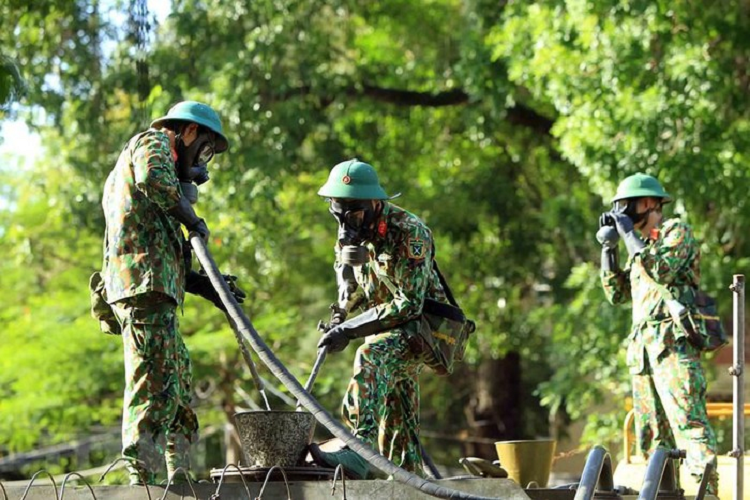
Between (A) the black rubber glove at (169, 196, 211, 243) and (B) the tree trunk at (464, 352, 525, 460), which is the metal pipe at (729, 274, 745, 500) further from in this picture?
(B) the tree trunk at (464, 352, 525, 460)

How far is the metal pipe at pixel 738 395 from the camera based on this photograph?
786 cm

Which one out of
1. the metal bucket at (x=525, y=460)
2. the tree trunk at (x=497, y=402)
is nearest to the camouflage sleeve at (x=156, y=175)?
the metal bucket at (x=525, y=460)

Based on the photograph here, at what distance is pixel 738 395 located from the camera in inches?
316

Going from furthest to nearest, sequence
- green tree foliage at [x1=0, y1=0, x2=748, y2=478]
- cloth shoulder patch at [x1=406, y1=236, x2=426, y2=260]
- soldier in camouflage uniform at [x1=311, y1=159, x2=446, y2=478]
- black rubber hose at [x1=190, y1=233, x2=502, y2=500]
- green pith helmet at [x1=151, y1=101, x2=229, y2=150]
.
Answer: green tree foliage at [x1=0, y1=0, x2=748, y2=478] → cloth shoulder patch at [x1=406, y1=236, x2=426, y2=260] → soldier in camouflage uniform at [x1=311, y1=159, x2=446, y2=478] → green pith helmet at [x1=151, y1=101, x2=229, y2=150] → black rubber hose at [x1=190, y1=233, x2=502, y2=500]

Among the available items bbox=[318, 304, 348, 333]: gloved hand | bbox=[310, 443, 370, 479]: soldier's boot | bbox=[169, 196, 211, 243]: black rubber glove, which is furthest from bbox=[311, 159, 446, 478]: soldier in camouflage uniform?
bbox=[169, 196, 211, 243]: black rubber glove

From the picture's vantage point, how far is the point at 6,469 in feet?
89.4

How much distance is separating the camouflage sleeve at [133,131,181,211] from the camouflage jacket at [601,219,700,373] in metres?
3.78

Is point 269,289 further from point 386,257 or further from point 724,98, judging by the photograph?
point 386,257

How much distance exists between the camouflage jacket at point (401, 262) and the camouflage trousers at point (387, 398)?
14 cm

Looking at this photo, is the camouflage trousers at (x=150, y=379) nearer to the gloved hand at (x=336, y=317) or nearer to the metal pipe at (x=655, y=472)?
the gloved hand at (x=336, y=317)

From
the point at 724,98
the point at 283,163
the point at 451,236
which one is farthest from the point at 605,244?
the point at 451,236

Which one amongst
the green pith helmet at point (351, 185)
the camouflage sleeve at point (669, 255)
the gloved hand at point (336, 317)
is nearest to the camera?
the green pith helmet at point (351, 185)

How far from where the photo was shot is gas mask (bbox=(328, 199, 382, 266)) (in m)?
8.42

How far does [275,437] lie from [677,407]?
139 inches
